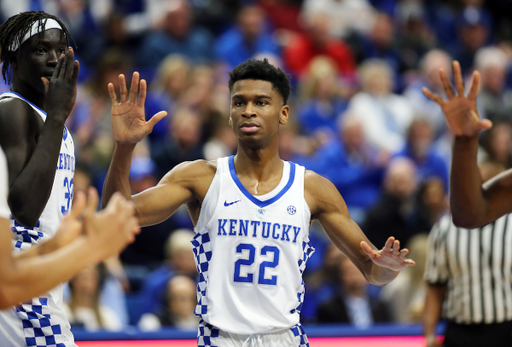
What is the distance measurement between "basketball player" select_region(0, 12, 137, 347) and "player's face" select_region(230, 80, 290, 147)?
881 millimetres

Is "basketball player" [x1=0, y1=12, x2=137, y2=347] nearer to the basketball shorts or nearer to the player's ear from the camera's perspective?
the basketball shorts

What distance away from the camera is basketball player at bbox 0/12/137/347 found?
299 cm

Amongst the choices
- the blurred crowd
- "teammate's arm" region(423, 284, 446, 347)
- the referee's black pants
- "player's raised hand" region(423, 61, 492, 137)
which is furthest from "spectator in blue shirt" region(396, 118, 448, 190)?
"player's raised hand" region(423, 61, 492, 137)

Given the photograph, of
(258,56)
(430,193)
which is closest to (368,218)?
(430,193)

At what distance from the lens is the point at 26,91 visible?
11.2 ft

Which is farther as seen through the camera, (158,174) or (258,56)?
(258,56)

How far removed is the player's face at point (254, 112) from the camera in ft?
12.0

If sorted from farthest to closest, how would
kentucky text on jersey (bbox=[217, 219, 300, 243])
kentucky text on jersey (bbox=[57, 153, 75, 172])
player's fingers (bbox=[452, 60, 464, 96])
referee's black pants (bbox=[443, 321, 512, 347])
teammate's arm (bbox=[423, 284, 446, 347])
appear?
1. teammate's arm (bbox=[423, 284, 446, 347])
2. referee's black pants (bbox=[443, 321, 512, 347])
3. kentucky text on jersey (bbox=[217, 219, 300, 243])
4. kentucky text on jersey (bbox=[57, 153, 75, 172])
5. player's fingers (bbox=[452, 60, 464, 96])

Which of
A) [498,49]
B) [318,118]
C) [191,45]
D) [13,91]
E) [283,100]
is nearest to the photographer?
[13,91]

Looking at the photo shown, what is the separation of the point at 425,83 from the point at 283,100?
708 centimetres

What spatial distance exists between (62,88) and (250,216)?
1.15 meters

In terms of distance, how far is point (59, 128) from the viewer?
3113 mm

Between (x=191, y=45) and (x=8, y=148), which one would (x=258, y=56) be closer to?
(x=191, y=45)

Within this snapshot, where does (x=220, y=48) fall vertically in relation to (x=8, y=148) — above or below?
above
